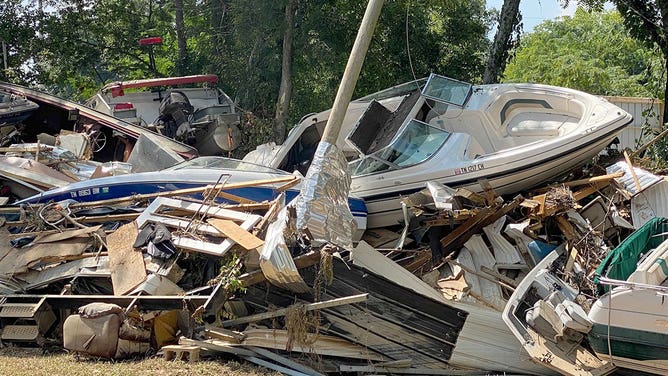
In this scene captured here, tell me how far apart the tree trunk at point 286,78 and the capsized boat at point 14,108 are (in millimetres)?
4288

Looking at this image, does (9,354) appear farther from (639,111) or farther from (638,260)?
(639,111)

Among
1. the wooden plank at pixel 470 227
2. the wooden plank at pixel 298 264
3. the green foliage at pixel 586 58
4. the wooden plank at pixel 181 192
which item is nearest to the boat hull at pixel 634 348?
the wooden plank at pixel 470 227

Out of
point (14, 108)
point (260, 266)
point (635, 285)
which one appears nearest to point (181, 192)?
point (260, 266)

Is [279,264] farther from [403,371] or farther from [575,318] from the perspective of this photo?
[575,318]

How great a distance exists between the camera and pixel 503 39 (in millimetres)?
15328

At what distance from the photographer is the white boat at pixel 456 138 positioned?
1034 centimetres

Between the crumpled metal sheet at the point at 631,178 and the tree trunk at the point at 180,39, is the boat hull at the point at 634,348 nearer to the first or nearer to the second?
the crumpled metal sheet at the point at 631,178

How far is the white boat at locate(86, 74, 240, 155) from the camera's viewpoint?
14.0 m

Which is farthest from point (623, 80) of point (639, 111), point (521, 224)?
point (521, 224)

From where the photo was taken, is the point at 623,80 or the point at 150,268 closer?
the point at 150,268

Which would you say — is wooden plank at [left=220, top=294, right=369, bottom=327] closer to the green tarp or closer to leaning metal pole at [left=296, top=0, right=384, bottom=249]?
leaning metal pole at [left=296, top=0, right=384, bottom=249]

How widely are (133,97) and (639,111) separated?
11234 mm

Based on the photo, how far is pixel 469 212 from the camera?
962cm

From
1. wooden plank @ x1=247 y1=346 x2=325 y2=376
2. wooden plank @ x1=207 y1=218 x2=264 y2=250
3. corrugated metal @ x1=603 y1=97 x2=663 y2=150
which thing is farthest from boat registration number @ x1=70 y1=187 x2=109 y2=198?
corrugated metal @ x1=603 y1=97 x2=663 y2=150
